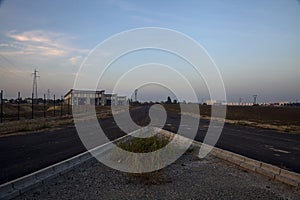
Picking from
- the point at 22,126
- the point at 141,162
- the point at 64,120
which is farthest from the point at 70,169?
the point at 64,120

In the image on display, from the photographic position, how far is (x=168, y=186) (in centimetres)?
708

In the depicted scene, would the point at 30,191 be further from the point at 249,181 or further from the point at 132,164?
the point at 249,181

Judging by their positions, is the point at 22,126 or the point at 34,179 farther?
the point at 22,126

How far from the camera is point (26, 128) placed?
21.0 metres

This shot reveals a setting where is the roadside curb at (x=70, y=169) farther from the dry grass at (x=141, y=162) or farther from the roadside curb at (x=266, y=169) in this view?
the dry grass at (x=141, y=162)

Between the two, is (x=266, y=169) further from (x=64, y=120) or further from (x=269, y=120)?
(x=269, y=120)

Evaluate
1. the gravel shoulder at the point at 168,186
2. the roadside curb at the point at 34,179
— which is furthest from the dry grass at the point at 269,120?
the roadside curb at the point at 34,179

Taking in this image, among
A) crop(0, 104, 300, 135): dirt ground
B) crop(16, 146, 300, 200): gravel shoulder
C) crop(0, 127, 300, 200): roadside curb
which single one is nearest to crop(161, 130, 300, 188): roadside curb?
crop(0, 127, 300, 200): roadside curb

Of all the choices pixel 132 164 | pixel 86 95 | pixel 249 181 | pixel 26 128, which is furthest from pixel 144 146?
pixel 86 95

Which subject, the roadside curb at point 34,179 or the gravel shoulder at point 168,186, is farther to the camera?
the gravel shoulder at point 168,186

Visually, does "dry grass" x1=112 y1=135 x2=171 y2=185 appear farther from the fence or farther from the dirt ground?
the fence

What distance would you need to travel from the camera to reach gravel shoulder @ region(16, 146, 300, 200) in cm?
628

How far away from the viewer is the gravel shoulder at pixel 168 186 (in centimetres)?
628

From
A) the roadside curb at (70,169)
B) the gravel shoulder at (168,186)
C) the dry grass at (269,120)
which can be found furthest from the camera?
the dry grass at (269,120)
